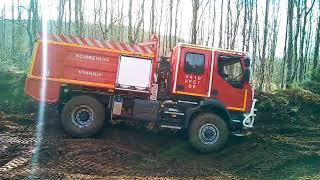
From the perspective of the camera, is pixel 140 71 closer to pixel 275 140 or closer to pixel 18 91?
pixel 275 140

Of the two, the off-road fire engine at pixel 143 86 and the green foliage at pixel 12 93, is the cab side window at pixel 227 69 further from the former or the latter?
the green foliage at pixel 12 93

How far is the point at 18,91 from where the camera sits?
14.1m

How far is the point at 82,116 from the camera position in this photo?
1025 centimetres

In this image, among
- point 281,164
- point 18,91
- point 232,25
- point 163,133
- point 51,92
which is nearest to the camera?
point 281,164

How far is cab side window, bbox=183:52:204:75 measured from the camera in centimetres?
1021

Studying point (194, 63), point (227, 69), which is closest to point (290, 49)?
point (227, 69)

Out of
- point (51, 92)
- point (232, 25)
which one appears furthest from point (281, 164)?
point (232, 25)

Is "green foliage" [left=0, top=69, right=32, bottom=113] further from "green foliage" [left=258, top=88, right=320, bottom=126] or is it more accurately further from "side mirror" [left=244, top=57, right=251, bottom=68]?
"green foliage" [left=258, top=88, right=320, bottom=126]

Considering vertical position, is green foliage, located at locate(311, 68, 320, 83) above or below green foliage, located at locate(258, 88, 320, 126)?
above

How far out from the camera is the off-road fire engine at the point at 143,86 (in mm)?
10141

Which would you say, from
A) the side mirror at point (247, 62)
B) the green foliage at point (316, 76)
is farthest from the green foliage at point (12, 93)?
the green foliage at point (316, 76)

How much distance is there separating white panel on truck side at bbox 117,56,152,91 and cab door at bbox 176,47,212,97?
799 millimetres

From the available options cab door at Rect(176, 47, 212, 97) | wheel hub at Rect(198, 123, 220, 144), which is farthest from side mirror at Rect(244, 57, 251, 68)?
wheel hub at Rect(198, 123, 220, 144)

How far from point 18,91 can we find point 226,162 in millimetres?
8135
